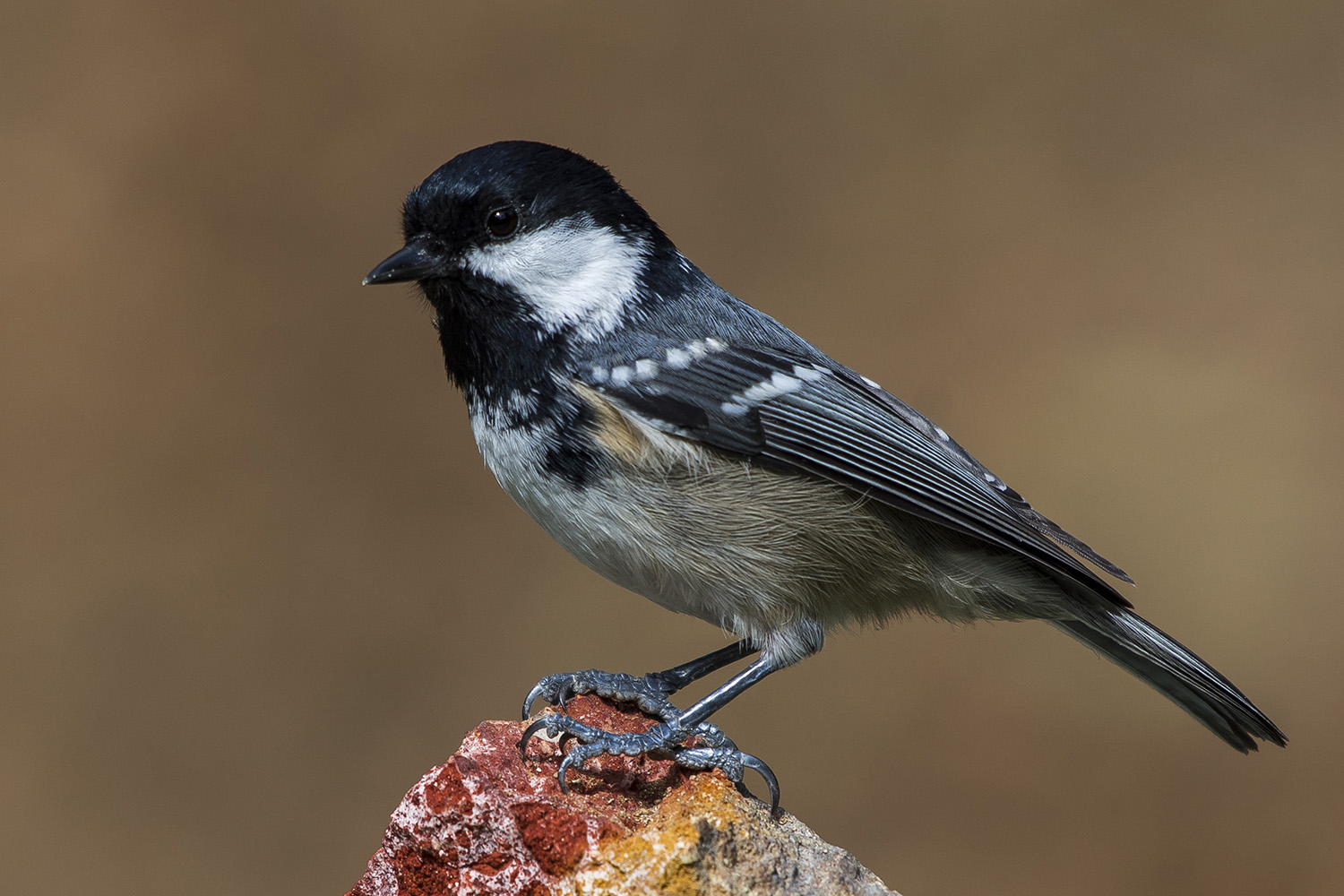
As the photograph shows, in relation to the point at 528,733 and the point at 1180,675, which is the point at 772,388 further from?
the point at 1180,675

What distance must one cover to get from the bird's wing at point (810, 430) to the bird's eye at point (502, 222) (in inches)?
10.4

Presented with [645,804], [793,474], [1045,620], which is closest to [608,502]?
[793,474]

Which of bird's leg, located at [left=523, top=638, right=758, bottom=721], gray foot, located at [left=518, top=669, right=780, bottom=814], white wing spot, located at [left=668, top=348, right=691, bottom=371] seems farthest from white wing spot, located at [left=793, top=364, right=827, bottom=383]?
gray foot, located at [left=518, top=669, right=780, bottom=814]

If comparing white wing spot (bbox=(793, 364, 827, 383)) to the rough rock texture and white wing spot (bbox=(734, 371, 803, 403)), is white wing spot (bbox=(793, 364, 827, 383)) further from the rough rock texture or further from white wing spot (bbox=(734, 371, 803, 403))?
the rough rock texture

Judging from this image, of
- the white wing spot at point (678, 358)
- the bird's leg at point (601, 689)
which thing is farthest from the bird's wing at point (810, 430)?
the bird's leg at point (601, 689)

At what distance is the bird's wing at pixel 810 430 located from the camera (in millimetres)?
1727

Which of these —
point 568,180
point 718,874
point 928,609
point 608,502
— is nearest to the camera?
point 718,874

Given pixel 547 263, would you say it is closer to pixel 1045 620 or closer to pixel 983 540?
pixel 983 540

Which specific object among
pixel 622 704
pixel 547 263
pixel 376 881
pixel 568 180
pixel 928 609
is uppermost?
pixel 568 180

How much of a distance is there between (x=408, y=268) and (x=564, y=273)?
10.2 inches

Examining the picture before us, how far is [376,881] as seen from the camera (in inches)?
58.6

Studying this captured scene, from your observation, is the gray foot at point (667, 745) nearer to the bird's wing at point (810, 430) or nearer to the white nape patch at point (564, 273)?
the bird's wing at point (810, 430)

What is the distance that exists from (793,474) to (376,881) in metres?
0.89

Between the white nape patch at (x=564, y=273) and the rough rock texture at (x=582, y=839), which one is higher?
the white nape patch at (x=564, y=273)
